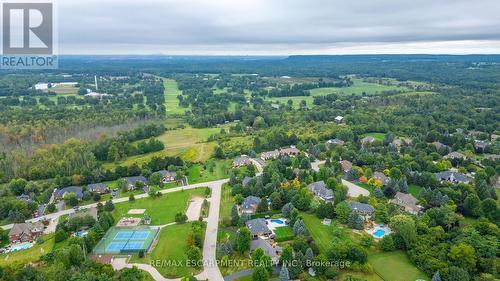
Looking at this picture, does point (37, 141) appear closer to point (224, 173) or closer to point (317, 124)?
point (224, 173)

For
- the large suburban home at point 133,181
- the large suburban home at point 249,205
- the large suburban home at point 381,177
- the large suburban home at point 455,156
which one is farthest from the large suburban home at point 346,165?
the large suburban home at point 133,181

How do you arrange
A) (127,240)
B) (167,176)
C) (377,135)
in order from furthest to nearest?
(377,135)
(167,176)
(127,240)

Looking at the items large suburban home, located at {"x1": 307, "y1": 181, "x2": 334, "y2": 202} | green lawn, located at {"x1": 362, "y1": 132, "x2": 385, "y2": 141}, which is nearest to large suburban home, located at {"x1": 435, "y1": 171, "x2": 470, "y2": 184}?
large suburban home, located at {"x1": 307, "y1": 181, "x2": 334, "y2": 202}

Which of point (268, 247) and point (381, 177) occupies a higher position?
point (381, 177)

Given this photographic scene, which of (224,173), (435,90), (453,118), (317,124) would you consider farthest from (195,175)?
(435,90)

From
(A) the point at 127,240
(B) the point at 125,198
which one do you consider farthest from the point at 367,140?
(A) the point at 127,240

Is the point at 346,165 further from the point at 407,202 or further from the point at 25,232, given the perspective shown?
the point at 25,232

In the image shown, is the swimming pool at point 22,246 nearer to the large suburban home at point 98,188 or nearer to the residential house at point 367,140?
the large suburban home at point 98,188
